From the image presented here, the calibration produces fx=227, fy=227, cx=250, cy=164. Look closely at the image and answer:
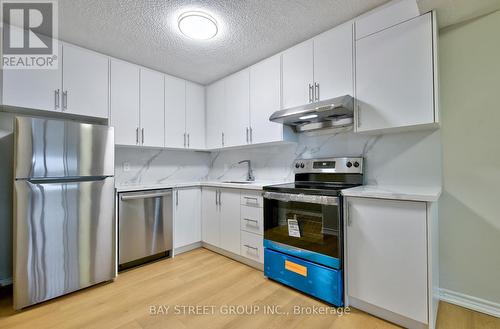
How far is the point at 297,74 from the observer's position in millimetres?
2330

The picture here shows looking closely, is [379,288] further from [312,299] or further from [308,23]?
[308,23]

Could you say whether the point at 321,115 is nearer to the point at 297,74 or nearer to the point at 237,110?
the point at 297,74

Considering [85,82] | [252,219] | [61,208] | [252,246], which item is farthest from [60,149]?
[252,246]

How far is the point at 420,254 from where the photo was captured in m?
1.43

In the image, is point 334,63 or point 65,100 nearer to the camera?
point 334,63

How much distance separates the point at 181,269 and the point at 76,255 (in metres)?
0.97

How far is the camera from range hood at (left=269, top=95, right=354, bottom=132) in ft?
6.18

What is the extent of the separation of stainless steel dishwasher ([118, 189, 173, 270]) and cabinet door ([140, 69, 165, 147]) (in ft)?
2.30

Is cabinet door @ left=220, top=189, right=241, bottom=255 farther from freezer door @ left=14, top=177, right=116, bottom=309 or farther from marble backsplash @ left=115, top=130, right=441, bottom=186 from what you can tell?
freezer door @ left=14, top=177, right=116, bottom=309

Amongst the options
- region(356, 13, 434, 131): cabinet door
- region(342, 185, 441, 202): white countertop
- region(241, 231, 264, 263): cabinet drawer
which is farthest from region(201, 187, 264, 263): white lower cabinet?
region(356, 13, 434, 131): cabinet door

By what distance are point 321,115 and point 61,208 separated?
2468 millimetres

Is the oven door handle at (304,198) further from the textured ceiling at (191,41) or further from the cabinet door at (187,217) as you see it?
the textured ceiling at (191,41)

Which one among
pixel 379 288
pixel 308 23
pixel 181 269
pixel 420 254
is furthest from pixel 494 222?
pixel 181 269
